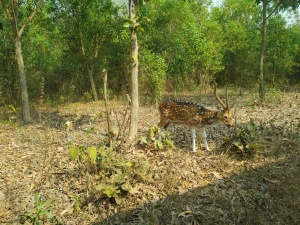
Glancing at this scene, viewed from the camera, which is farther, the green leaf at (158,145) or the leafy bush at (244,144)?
the green leaf at (158,145)

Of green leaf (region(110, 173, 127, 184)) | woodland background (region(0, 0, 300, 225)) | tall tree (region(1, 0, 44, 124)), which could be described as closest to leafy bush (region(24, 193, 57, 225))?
woodland background (region(0, 0, 300, 225))

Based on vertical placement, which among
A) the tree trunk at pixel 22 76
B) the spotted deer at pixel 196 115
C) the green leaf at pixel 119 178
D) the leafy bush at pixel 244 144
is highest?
the tree trunk at pixel 22 76

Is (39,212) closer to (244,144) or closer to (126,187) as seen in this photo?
(126,187)

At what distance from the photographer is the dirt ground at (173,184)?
14.7 feet

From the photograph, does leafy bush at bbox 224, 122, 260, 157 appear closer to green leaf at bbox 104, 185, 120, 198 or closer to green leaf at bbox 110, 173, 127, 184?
green leaf at bbox 110, 173, 127, 184

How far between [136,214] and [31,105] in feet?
37.2

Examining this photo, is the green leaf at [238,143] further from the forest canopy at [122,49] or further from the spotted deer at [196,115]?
the forest canopy at [122,49]

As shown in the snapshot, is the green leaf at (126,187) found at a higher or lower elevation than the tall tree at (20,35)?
lower

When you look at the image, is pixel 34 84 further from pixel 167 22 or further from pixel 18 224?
pixel 18 224

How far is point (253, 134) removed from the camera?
6.21 meters

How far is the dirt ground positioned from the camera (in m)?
4.48

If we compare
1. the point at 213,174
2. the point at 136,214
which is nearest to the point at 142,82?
the point at 213,174

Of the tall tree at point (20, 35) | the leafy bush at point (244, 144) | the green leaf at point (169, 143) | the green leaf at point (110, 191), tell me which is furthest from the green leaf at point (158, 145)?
the tall tree at point (20, 35)

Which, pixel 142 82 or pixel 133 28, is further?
pixel 142 82
